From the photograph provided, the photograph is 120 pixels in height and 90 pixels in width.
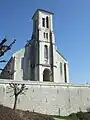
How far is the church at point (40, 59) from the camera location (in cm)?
4641

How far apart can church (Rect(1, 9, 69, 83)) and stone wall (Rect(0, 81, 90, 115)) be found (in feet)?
21.8

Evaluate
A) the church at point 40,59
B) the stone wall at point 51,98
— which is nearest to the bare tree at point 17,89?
the stone wall at point 51,98

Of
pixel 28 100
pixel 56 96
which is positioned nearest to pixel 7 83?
pixel 28 100

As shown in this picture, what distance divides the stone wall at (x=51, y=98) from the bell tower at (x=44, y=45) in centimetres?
658

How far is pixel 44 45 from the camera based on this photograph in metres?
49.2

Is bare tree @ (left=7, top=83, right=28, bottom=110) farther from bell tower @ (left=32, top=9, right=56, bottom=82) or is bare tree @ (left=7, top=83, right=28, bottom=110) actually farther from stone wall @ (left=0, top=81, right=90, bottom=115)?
bell tower @ (left=32, top=9, right=56, bottom=82)

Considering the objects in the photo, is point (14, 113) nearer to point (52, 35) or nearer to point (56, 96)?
point (56, 96)

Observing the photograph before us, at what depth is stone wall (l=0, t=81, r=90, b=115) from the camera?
35.0m

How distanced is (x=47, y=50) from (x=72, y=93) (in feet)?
44.2

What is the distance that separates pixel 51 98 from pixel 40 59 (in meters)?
12.0

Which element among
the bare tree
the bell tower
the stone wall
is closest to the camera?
the bare tree

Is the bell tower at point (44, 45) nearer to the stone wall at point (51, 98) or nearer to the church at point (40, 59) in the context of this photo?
the church at point (40, 59)

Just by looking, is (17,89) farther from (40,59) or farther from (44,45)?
(44,45)

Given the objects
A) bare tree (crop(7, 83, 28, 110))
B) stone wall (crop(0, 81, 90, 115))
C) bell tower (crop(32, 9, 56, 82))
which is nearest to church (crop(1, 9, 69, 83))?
bell tower (crop(32, 9, 56, 82))
